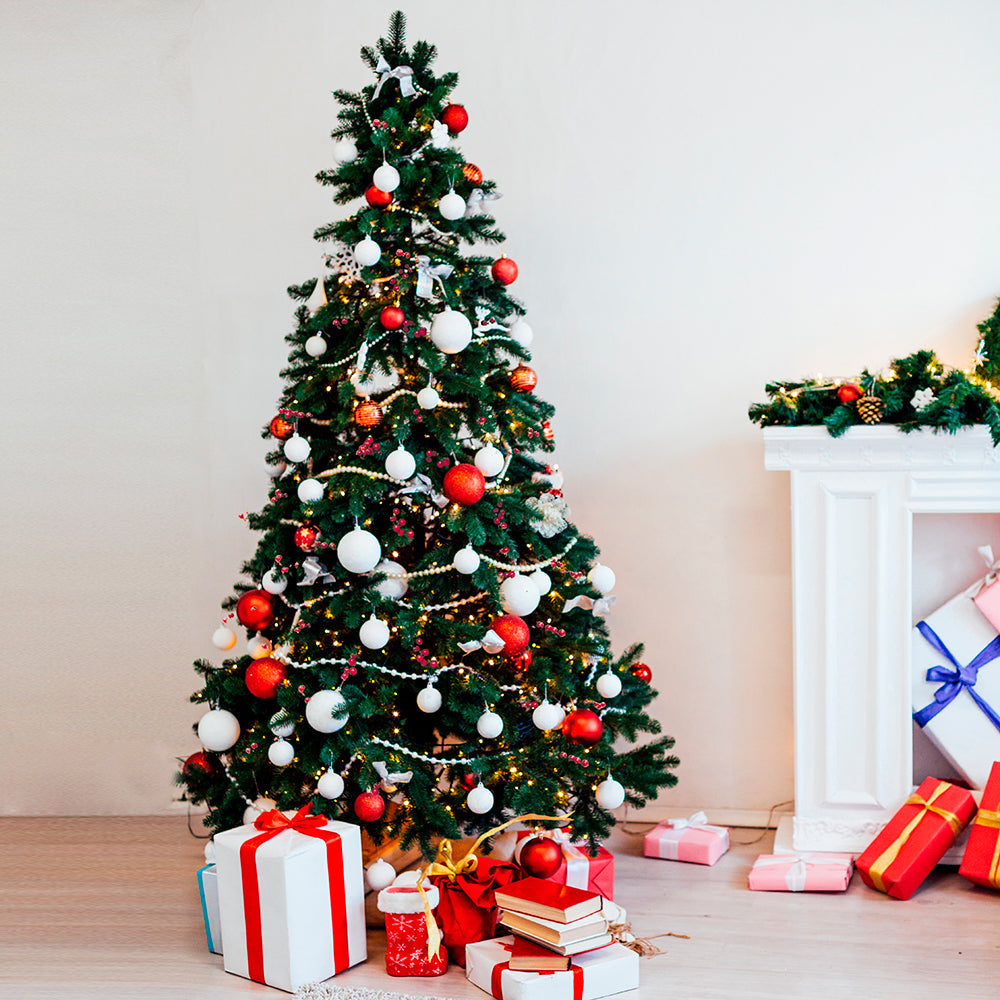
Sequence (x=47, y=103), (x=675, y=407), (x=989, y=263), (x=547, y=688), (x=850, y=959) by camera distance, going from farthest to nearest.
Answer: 1. (x=47, y=103)
2. (x=675, y=407)
3. (x=989, y=263)
4. (x=547, y=688)
5. (x=850, y=959)

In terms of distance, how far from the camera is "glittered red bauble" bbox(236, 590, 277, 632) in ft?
8.46

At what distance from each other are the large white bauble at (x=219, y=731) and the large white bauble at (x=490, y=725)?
0.61 m

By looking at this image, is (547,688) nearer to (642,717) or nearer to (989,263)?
(642,717)

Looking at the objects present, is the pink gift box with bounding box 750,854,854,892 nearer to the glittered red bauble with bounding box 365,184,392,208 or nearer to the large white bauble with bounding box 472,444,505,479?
the large white bauble with bounding box 472,444,505,479

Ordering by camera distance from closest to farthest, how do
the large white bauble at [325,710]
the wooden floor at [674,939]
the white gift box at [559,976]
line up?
the white gift box at [559,976]
the wooden floor at [674,939]
the large white bauble at [325,710]

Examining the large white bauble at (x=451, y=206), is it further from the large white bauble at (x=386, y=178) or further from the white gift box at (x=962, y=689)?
the white gift box at (x=962, y=689)

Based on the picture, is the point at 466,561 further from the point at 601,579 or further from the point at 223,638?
the point at 223,638

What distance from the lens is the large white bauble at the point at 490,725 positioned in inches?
96.3

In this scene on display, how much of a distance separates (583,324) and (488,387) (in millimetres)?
787

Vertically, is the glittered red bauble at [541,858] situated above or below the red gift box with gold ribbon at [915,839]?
above

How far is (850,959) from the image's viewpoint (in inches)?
88.5

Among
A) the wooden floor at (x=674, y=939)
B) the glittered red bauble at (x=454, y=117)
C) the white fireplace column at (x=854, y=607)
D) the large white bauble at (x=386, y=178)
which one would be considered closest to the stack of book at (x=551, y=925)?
the wooden floor at (x=674, y=939)

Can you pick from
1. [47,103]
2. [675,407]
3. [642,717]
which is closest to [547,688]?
[642,717]

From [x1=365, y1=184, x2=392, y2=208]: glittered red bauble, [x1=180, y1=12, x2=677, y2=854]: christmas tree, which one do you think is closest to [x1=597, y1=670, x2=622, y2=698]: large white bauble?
[x1=180, y1=12, x2=677, y2=854]: christmas tree
